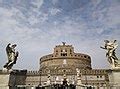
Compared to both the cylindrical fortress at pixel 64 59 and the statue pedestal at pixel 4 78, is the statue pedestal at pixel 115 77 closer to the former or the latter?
the statue pedestal at pixel 4 78

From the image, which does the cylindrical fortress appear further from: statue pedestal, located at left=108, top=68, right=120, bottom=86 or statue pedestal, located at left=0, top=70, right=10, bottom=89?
statue pedestal, located at left=0, top=70, right=10, bottom=89

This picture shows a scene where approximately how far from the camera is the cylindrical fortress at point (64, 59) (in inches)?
3433

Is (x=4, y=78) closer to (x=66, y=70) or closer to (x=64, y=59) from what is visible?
(x=66, y=70)

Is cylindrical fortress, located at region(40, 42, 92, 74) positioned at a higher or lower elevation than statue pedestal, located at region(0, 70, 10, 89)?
higher

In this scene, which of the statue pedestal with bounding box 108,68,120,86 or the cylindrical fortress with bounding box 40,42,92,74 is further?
the cylindrical fortress with bounding box 40,42,92,74

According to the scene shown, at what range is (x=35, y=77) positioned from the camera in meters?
74.6

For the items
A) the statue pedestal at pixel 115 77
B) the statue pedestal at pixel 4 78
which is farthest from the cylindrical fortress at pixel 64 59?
the statue pedestal at pixel 4 78

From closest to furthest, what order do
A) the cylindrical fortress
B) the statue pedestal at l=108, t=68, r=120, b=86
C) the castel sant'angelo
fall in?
the statue pedestal at l=108, t=68, r=120, b=86, the castel sant'angelo, the cylindrical fortress

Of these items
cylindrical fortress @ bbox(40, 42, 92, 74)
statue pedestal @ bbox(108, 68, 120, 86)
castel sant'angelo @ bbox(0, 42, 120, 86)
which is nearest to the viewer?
statue pedestal @ bbox(108, 68, 120, 86)

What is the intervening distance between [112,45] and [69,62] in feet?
217

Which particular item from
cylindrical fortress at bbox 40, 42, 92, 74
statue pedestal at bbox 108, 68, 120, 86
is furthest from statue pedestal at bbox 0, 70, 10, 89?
cylindrical fortress at bbox 40, 42, 92, 74

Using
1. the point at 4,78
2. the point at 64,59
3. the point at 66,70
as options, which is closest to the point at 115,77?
the point at 4,78

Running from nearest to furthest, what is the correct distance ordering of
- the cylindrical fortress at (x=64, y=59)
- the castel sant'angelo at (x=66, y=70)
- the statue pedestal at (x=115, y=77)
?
the statue pedestal at (x=115, y=77)
the castel sant'angelo at (x=66, y=70)
the cylindrical fortress at (x=64, y=59)

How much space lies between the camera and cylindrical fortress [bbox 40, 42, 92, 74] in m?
87.2
